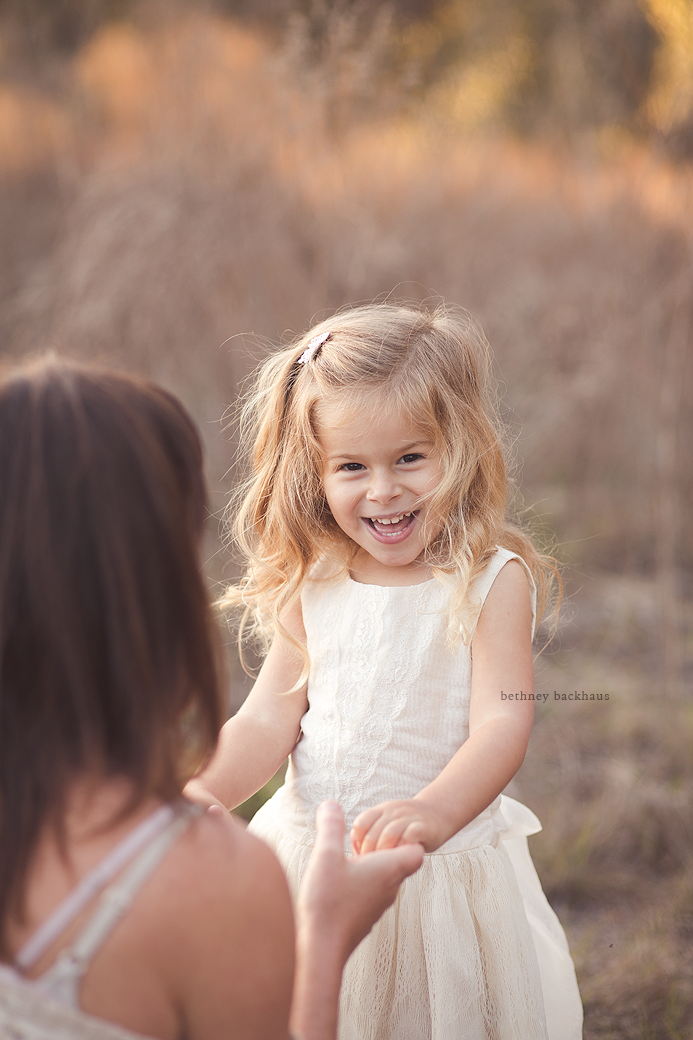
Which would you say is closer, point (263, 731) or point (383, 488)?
point (383, 488)

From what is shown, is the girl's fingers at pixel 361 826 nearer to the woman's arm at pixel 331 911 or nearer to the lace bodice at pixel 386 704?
the woman's arm at pixel 331 911

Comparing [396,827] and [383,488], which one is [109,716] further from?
[383,488]

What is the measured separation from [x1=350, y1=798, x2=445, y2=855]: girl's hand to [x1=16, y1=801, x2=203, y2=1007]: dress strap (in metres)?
0.36

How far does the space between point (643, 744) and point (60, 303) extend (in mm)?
3321

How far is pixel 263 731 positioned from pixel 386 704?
0.23 metres

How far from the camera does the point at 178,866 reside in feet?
2.78

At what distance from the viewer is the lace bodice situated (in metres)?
1.47

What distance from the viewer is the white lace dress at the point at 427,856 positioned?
4.58 ft

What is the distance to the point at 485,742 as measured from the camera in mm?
1340

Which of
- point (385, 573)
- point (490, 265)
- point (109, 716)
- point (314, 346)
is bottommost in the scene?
point (385, 573)

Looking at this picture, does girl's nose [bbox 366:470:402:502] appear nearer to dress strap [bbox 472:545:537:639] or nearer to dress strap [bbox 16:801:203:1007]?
dress strap [bbox 472:545:537:639]

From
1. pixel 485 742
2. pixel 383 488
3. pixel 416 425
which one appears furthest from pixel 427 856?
A: pixel 416 425

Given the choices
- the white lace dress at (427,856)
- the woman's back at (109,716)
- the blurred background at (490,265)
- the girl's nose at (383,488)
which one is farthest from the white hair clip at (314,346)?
the blurred background at (490,265)

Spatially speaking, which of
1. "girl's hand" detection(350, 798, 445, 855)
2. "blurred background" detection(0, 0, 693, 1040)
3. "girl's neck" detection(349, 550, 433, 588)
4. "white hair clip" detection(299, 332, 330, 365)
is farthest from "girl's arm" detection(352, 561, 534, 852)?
"blurred background" detection(0, 0, 693, 1040)
